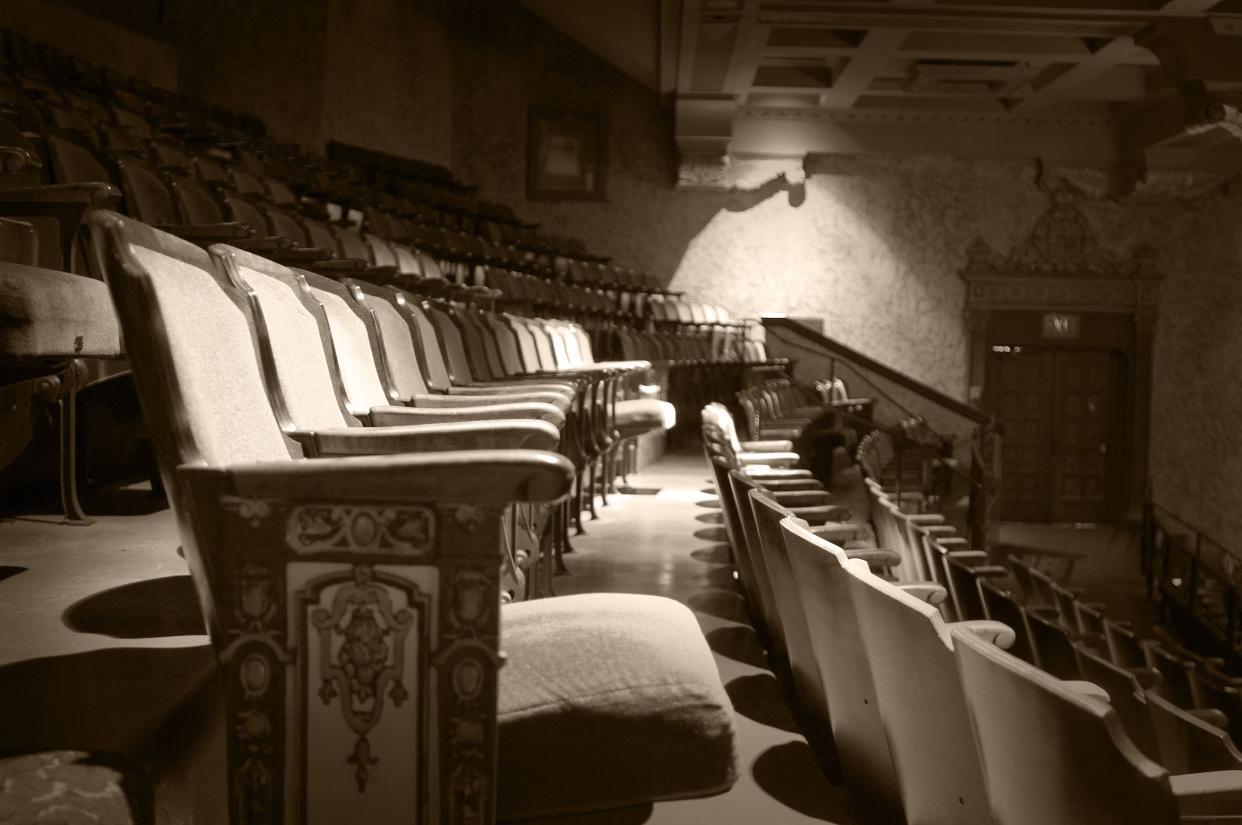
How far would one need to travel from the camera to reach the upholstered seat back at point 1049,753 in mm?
344

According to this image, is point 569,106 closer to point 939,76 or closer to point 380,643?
point 939,76

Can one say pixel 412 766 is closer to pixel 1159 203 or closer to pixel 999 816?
pixel 999 816

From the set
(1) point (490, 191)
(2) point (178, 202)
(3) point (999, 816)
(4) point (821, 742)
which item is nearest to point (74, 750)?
(3) point (999, 816)

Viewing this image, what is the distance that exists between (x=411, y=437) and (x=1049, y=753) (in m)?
0.30

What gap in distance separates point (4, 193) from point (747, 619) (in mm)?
656

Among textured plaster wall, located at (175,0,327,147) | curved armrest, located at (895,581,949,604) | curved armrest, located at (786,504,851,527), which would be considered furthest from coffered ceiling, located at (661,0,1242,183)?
curved armrest, located at (895,581,949,604)

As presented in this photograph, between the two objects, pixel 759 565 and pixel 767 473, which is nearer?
pixel 759 565

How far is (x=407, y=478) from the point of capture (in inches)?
12.0

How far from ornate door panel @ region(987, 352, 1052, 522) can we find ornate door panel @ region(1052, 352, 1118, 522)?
0.04 metres

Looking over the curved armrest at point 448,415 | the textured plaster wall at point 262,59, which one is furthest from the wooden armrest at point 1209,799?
the textured plaster wall at point 262,59

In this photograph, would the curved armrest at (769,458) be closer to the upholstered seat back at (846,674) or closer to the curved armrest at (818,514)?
the curved armrest at (818,514)

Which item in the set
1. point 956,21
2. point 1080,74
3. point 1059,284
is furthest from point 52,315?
point 1059,284

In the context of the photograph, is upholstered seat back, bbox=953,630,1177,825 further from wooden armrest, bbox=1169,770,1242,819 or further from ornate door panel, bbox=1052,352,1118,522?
ornate door panel, bbox=1052,352,1118,522

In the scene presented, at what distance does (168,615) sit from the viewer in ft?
1.46
